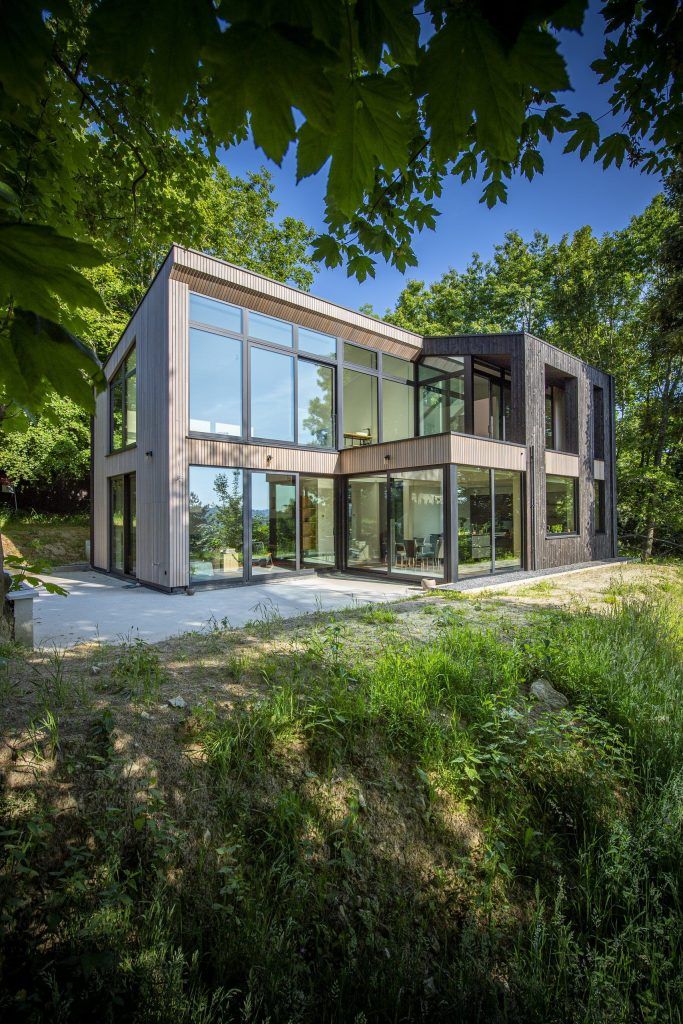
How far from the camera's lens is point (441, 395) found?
13438 mm

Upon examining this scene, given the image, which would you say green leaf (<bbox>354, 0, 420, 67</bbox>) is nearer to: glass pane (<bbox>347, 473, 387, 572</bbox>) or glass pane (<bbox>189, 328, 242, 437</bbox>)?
glass pane (<bbox>189, 328, 242, 437</bbox>)

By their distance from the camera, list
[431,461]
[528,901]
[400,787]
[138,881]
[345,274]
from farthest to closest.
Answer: [431,461] → [345,274] → [400,787] → [528,901] → [138,881]

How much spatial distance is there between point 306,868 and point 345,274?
3.54 meters

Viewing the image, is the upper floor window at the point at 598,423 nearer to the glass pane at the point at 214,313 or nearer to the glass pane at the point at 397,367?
the glass pane at the point at 397,367

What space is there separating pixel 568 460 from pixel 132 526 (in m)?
11.3

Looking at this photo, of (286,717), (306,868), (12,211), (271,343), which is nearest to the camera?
(12,211)

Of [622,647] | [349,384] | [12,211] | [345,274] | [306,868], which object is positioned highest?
[349,384]

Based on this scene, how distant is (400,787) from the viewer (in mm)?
2629

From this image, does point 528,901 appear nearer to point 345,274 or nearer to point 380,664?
point 380,664

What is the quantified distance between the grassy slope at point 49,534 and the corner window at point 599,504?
15.7m

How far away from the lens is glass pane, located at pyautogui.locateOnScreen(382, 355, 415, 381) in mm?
13031

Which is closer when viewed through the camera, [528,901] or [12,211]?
[12,211]

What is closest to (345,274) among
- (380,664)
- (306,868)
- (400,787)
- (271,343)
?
(380,664)

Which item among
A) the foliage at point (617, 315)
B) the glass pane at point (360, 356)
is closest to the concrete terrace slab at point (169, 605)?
the glass pane at point (360, 356)
